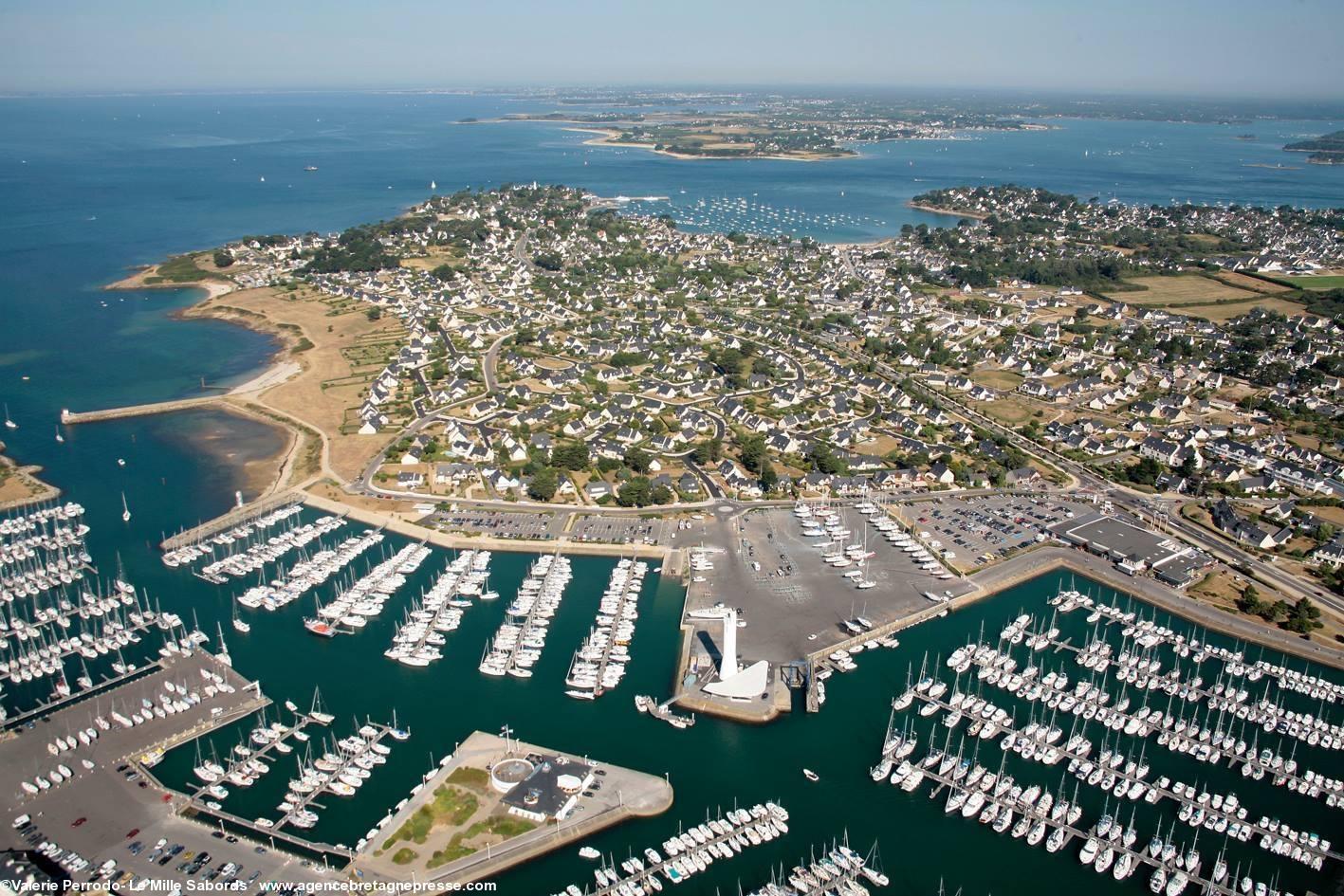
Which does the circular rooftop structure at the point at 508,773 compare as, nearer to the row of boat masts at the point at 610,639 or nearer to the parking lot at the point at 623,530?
the row of boat masts at the point at 610,639

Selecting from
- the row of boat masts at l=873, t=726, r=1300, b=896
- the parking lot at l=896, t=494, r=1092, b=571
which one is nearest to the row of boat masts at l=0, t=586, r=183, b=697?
the row of boat masts at l=873, t=726, r=1300, b=896

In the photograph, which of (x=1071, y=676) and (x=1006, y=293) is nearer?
(x=1071, y=676)

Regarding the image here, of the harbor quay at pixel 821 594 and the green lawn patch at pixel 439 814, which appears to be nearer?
the green lawn patch at pixel 439 814

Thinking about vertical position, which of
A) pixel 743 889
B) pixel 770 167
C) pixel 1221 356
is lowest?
pixel 743 889

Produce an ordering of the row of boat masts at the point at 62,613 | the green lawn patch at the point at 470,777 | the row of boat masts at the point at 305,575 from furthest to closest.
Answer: the row of boat masts at the point at 305,575
the row of boat masts at the point at 62,613
the green lawn patch at the point at 470,777

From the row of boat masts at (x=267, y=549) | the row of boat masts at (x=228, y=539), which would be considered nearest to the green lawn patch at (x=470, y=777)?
the row of boat masts at (x=267, y=549)

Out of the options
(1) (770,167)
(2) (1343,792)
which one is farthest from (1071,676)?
(1) (770,167)

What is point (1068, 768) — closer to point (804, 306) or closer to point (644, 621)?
point (644, 621)
